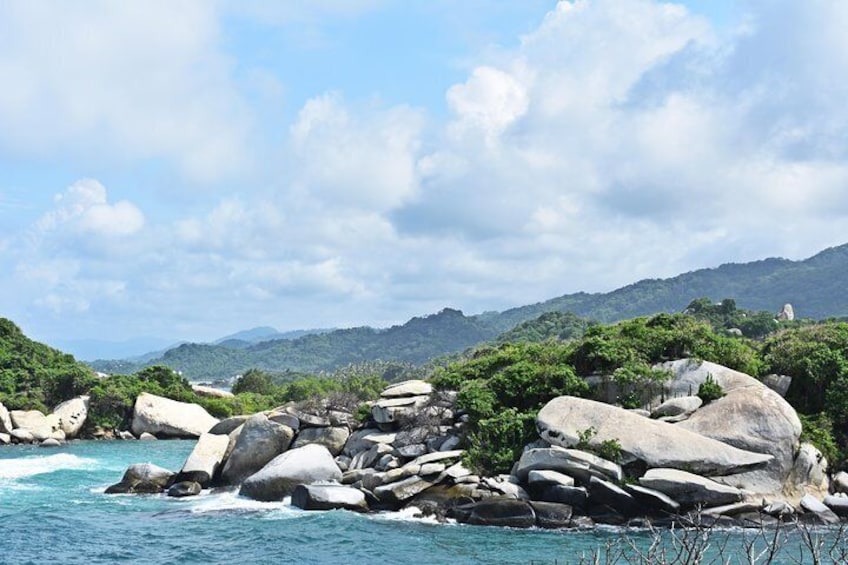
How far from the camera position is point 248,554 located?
19844mm

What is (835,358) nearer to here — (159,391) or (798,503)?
(798,503)

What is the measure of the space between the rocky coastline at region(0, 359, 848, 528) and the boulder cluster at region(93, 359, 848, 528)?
4 centimetres

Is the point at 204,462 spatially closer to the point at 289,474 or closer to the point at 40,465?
the point at 289,474

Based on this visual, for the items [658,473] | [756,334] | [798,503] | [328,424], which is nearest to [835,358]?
[798,503]

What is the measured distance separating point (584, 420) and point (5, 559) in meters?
17.0

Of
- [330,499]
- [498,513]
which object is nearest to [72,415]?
[330,499]

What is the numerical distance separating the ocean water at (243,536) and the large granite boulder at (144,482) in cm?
73

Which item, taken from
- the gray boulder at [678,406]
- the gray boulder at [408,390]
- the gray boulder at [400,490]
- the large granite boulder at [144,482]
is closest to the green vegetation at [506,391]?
the gray boulder at [408,390]

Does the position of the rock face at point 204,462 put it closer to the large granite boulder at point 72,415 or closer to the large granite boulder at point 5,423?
the large granite boulder at point 5,423

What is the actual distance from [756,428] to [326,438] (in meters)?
15.4

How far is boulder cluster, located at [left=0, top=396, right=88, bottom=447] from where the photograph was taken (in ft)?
162

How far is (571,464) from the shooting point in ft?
77.4

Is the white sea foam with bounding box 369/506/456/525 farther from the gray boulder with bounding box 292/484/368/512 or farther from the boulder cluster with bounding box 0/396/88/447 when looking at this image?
the boulder cluster with bounding box 0/396/88/447

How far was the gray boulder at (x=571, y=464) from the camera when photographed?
2334cm
